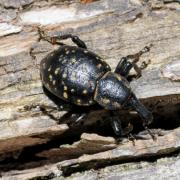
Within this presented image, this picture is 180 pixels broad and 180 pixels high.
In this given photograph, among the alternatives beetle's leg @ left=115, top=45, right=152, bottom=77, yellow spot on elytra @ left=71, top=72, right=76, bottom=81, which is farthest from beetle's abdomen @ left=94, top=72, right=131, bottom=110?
yellow spot on elytra @ left=71, top=72, right=76, bottom=81

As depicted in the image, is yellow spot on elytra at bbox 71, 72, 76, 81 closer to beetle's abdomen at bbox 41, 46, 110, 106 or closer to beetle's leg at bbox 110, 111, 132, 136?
beetle's abdomen at bbox 41, 46, 110, 106

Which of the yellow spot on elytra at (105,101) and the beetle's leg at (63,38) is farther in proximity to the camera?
the beetle's leg at (63,38)

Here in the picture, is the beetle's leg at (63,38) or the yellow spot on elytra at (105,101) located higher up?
the beetle's leg at (63,38)

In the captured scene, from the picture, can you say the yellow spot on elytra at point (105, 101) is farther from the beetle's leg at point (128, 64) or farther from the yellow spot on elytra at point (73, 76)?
the yellow spot on elytra at point (73, 76)

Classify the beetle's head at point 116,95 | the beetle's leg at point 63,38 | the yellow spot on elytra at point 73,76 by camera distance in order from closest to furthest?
the yellow spot on elytra at point 73,76 → the beetle's head at point 116,95 → the beetle's leg at point 63,38

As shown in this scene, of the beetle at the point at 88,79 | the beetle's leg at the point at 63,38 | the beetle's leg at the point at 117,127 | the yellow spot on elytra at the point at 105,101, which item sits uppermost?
the beetle's leg at the point at 63,38

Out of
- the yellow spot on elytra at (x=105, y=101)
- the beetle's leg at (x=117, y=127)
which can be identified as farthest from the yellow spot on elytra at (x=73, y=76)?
the beetle's leg at (x=117, y=127)

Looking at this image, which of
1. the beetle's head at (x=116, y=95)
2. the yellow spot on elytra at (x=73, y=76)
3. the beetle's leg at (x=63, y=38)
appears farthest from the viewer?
the beetle's leg at (x=63, y=38)

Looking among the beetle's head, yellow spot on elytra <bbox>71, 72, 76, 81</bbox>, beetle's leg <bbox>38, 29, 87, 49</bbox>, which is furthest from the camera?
beetle's leg <bbox>38, 29, 87, 49</bbox>

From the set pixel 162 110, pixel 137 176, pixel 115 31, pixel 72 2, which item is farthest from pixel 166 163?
pixel 72 2
